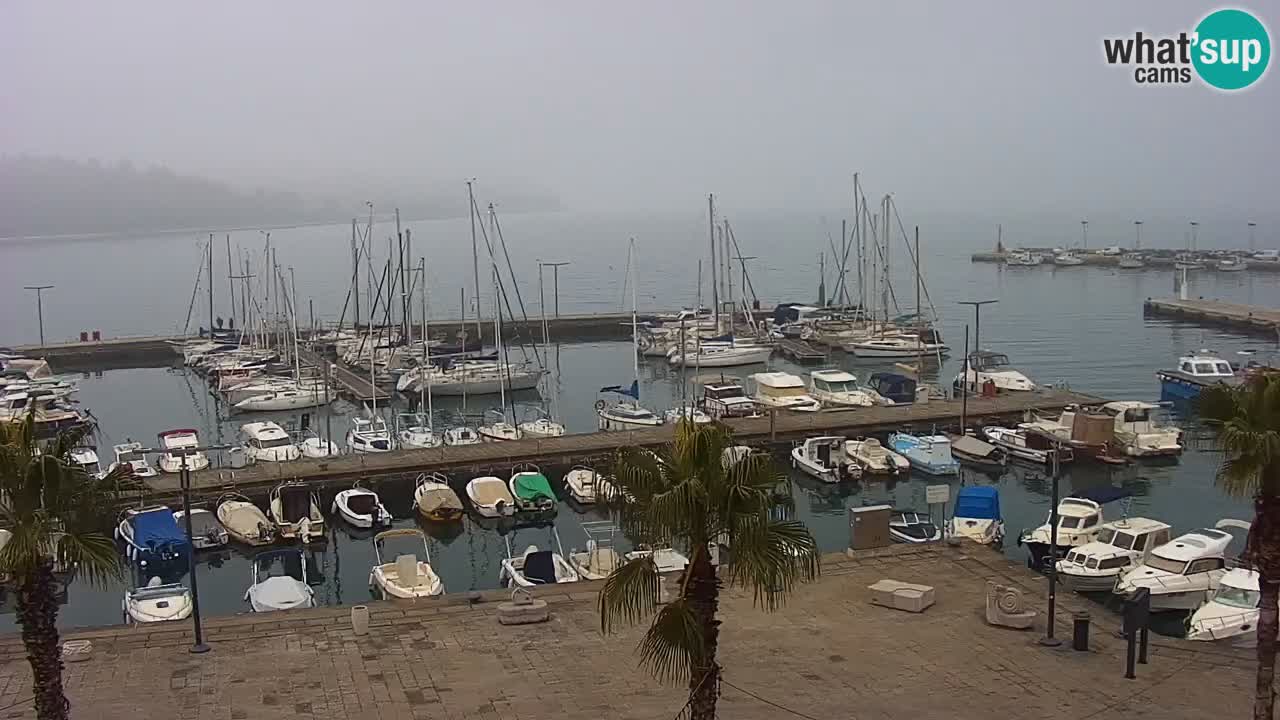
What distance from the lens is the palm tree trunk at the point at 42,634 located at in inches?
423

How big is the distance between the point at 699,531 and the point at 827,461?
98.4ft

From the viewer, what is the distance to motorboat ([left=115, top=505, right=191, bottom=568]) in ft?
97.2

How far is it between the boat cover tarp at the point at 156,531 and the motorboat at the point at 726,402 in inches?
893

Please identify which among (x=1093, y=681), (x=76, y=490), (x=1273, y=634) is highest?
(x=76, y=490)

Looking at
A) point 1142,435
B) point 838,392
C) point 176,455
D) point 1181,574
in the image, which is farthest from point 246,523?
point 1142,435

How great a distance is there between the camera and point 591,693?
48.9ft

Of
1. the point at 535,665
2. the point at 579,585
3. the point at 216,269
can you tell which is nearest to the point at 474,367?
the point at 579,585

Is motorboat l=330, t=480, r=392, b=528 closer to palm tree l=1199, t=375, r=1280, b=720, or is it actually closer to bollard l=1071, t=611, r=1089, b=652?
bollard l=1071, t=611, r=1089, b=652

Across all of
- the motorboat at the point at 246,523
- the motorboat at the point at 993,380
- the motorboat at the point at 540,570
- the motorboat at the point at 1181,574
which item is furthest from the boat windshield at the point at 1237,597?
the motorboat at the point at 993,380

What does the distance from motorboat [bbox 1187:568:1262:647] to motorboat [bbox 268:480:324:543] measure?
22990 mm

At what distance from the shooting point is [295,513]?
111 feet

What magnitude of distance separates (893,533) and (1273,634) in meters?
17.4

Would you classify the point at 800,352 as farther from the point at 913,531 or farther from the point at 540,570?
the point at 540,570

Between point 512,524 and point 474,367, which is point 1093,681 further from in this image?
point 474,367
